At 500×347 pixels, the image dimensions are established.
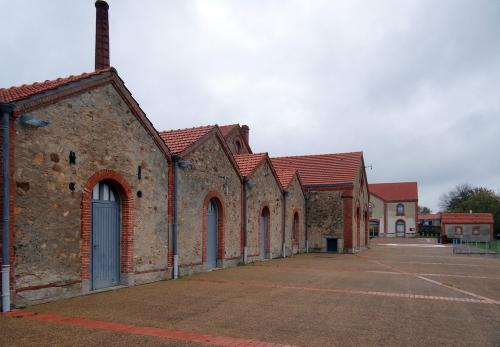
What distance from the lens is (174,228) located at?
45.2ft

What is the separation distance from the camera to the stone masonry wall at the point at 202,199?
567 inches

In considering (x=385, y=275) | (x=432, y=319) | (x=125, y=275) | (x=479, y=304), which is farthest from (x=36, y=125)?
(x=385, y=275)

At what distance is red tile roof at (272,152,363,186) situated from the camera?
98.2 feet

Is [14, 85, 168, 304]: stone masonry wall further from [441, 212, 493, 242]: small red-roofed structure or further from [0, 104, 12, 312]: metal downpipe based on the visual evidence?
[441, 212, 493, 242]: small red-roofed structure

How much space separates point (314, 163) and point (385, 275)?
1718 cm

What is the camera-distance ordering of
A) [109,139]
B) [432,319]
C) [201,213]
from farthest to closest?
[201,213] → [109,139] → [432,319]

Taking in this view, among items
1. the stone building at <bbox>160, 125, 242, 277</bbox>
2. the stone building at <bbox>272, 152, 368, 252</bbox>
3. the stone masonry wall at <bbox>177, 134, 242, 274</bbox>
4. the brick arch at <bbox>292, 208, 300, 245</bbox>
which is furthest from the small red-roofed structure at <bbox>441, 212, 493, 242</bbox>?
the stone building at <bbox>160, 125, 242, 277</bbox>

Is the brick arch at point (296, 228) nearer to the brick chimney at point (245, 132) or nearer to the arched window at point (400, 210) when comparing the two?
the brick chimney at point (245, 132)

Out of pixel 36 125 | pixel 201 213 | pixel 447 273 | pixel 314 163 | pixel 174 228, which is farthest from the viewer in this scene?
pixel 314 163

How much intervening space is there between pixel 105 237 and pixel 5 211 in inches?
127

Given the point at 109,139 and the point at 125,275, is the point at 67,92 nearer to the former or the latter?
the point at 109,139

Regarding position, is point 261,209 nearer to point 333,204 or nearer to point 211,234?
point 211,234

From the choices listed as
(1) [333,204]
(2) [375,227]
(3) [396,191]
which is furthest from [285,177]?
(3) [396,191]

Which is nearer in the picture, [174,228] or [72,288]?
[72,288]
